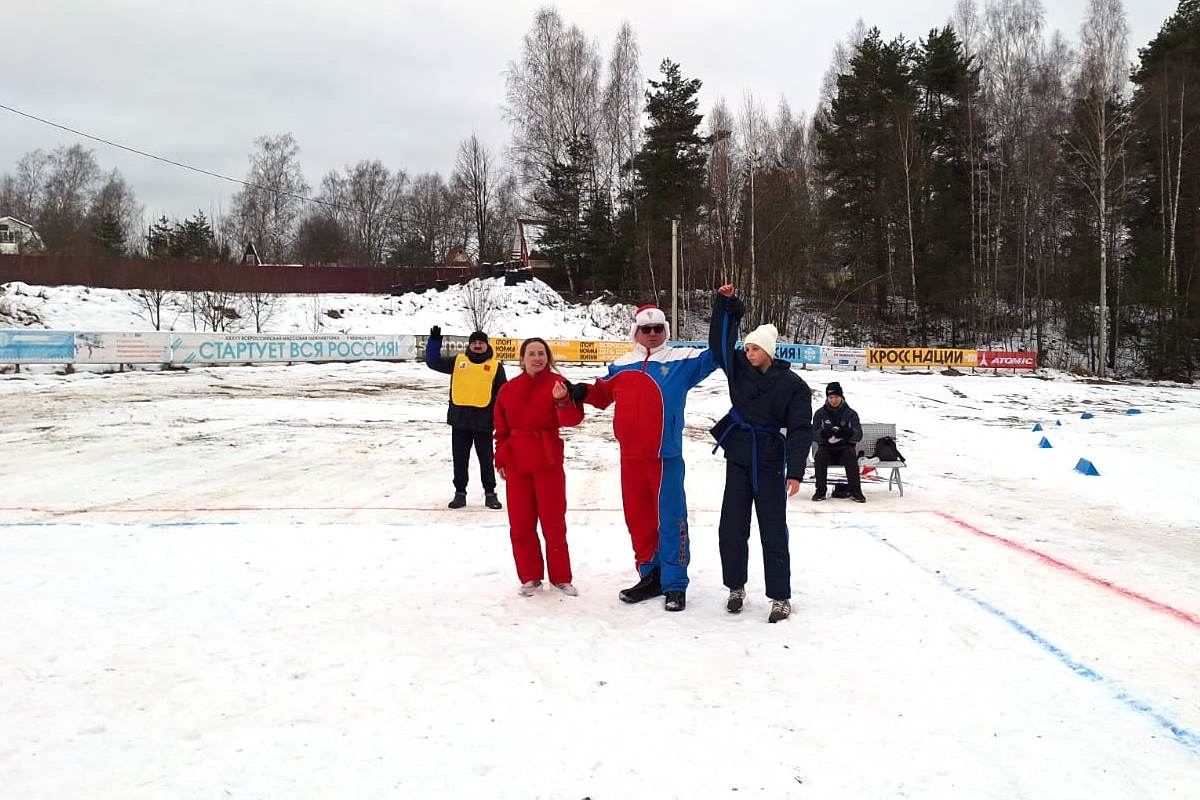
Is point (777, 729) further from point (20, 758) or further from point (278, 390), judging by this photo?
point (278, 390)

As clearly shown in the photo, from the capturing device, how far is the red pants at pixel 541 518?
4617mm

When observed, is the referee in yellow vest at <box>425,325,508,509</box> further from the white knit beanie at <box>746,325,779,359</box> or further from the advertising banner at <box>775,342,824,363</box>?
the advertising banner at <box>775,342,824,363</box>

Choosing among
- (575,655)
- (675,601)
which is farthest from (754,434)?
(575,655)

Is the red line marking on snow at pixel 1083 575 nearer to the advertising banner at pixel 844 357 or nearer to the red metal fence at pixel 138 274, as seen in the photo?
the advertising banner at pixel 844 357

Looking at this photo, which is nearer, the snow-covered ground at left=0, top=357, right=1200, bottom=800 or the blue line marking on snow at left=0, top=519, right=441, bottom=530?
the snow-covered ground at left=0, top=357, right=1200, bottom=800

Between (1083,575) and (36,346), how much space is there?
1050 inches

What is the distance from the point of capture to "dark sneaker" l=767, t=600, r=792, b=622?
4.18 meters

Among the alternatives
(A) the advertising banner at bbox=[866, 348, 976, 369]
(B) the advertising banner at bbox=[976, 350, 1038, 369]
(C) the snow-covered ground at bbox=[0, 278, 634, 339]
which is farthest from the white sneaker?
(C) the snow-covered ground at bbox=[0, 278, 634, 339]

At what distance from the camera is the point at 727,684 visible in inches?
132

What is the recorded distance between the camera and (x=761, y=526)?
169 inches

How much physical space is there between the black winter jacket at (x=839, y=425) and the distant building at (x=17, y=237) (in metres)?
59.0

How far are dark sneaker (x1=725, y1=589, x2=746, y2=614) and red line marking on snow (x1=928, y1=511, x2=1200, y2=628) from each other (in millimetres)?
2510

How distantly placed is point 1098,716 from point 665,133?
43.8m

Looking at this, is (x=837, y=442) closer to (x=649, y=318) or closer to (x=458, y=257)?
(x=649, y=318)
